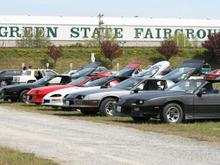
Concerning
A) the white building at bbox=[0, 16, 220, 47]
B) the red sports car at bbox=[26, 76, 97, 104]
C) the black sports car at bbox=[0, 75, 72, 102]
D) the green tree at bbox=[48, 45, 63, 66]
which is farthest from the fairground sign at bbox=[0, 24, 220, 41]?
the red sports car at bbox=[26, 76, 97, 104]

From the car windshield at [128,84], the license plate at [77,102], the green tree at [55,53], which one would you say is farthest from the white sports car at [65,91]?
the green tree at [55,53]

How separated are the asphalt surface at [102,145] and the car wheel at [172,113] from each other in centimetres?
175

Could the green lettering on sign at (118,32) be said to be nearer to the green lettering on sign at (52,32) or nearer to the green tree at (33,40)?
the green lettering on sign at (52,32)

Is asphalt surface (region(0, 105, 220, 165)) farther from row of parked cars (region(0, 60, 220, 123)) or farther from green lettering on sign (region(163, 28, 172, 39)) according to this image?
green lettering on sign (region(163, 28, 172, 39))

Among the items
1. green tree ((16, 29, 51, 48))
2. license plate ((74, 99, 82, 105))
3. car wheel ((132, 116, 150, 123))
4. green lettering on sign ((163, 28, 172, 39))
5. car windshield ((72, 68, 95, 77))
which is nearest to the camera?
car wheel ((132, 116, 150, 123))

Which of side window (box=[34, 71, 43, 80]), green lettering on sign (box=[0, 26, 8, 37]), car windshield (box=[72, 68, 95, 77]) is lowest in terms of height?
car windshield (box=[72, 68, 95, 77])

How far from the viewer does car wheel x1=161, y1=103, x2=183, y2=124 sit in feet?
61.2

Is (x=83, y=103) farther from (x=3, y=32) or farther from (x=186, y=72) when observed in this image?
(x=3, y=32)

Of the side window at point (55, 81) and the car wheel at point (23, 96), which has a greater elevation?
the side window at point (55, 81)

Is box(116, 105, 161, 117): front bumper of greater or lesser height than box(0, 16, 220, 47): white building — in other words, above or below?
below

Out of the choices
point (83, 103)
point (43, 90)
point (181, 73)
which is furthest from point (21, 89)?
point (181, 73)

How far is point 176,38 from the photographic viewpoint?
96625 mm

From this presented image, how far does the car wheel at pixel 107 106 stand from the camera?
21.5 meters

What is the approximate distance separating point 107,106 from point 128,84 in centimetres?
124
